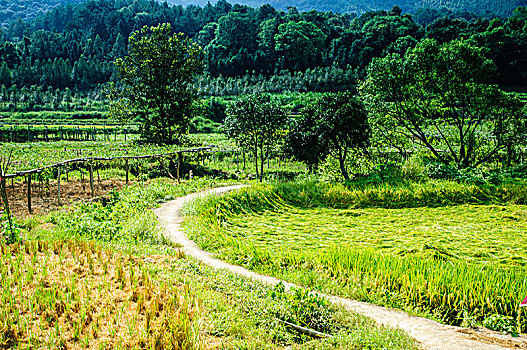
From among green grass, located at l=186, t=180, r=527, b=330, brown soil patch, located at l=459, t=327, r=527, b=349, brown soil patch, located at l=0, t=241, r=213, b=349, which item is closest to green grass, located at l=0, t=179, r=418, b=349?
brown soil patch, located at l=0, t=241, r=213, b=349

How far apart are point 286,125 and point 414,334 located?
15279 millimetres

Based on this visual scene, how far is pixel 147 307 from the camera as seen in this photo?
12.6 feet

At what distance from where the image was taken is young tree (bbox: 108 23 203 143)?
21891 mm

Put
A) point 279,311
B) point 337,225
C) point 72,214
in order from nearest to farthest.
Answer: point 279,311, point 337,225, point 72,214

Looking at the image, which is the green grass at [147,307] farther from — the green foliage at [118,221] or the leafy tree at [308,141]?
the leafy tree at [308,141]

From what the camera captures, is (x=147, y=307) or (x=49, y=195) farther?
(x=49, y=195)

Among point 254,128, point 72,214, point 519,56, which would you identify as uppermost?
point 519,56

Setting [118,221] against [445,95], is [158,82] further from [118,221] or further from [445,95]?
[445,95]

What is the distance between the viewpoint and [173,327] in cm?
340

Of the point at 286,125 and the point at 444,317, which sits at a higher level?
the point at 286,125

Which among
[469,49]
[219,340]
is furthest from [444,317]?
[469,49]

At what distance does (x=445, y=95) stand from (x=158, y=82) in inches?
618

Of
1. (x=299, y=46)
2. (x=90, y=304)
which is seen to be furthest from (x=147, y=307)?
(x=299, y=46)

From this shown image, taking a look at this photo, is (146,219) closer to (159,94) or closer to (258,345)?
(258,345)
